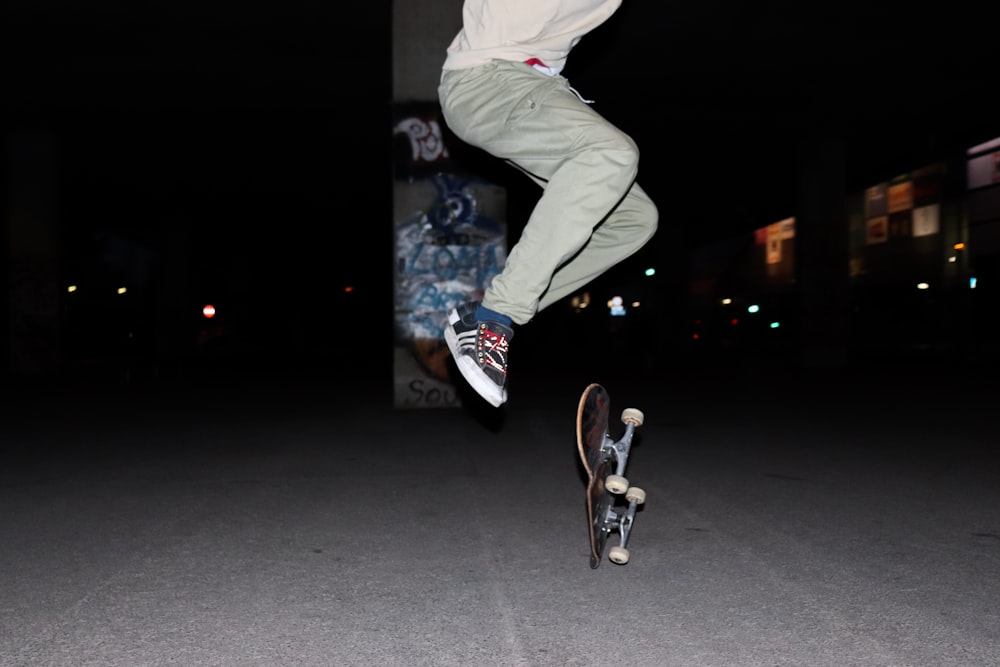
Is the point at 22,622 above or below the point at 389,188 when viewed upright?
below

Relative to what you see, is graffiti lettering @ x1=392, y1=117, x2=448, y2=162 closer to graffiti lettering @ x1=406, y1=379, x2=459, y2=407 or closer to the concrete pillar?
graffiti lettering @ x1=406, y1=379, x2=459, y2=407

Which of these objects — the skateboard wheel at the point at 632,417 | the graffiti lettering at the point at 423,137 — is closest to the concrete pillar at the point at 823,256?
the graffiti lettering at the point at 423,137

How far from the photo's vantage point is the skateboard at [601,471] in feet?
12.1

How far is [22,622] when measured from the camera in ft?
11.5

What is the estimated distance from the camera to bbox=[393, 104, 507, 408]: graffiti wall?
1292 cm

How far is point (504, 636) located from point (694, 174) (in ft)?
92.0

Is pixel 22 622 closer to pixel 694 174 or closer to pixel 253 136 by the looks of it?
pixel 253 136

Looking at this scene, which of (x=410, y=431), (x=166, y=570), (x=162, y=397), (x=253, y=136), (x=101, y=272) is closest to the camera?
(x=166, y=570)

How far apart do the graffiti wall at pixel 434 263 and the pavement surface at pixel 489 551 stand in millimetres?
2777

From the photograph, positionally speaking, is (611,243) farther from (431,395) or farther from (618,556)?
(431,395)

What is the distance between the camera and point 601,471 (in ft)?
13.0

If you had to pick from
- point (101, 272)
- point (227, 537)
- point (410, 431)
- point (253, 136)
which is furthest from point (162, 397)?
point (101, 272)

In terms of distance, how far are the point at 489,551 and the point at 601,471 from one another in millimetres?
984

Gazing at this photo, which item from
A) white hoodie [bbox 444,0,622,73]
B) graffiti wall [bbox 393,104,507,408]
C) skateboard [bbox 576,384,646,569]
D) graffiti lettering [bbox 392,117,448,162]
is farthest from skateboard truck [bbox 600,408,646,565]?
graffiti lettering [bbox 392,117,448,162]
